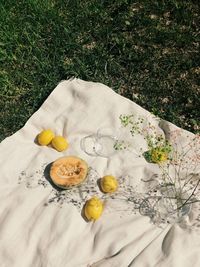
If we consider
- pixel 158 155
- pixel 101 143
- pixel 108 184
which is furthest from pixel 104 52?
pixel 108 184

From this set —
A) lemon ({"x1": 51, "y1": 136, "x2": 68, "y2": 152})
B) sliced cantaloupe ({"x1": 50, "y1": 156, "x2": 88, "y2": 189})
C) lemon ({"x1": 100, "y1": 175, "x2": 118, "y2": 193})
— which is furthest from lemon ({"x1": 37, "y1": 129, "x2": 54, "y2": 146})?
lemon ({"x1": 100, "y1": 175, "x2": 118, "y2": 193})

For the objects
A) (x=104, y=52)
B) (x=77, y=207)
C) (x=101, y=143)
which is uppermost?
(x=104, y=52)

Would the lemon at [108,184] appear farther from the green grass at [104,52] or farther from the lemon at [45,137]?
the green grass at [104,52]

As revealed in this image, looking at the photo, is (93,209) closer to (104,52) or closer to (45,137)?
(45,137)

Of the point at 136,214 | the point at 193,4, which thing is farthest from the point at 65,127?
the point at 193,4

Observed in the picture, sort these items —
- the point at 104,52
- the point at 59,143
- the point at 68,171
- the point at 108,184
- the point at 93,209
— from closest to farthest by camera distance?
the point at 93,209, the point at 108,184, the point at 68,171, the point at 59,143, the point at 104,52

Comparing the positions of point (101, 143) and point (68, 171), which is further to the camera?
point (101, 143)

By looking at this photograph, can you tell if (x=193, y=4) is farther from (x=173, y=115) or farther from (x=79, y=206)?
(x=79, y=206)
